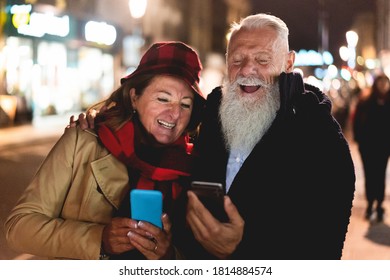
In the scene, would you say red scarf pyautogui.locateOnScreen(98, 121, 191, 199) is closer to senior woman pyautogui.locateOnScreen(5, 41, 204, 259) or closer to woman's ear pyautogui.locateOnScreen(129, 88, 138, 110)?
senior woman pyautogui.locateOnScreen(5, 41, 204, 259)

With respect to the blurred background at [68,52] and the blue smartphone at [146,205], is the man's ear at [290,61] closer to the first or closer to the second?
the blue smartphone at [146,205]

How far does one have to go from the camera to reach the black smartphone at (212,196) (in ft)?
6.92

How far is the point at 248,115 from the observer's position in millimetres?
2688

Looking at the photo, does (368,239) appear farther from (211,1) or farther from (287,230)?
(211,1)

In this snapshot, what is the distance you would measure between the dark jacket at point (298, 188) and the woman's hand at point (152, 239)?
0.29 meters

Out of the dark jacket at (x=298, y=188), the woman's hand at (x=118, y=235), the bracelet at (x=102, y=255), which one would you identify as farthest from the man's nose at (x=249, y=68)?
the bracelet at (x=102, y=255)

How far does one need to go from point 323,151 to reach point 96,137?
99 centimetres

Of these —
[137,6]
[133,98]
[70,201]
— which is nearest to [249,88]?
[133,98]

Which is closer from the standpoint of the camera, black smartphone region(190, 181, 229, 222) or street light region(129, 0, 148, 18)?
black smartphone region(190, 181, 229, 222)

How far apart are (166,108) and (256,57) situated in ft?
1.57

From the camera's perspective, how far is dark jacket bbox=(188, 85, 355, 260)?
232 cm

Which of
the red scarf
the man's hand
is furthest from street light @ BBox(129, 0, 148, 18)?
the man's hand

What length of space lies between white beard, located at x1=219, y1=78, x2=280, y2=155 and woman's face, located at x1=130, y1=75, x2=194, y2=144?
7.8 inches

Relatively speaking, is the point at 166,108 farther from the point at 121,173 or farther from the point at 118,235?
the point at 118,235
